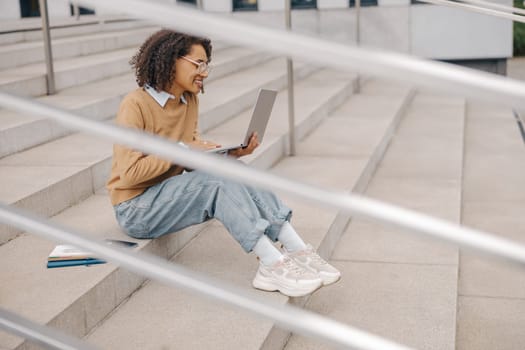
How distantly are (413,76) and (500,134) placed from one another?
19.2 feet

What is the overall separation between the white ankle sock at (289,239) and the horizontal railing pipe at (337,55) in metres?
1.83

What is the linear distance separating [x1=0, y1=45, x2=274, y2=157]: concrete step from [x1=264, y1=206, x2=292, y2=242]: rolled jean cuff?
71 cm

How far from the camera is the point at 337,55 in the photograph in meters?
0.89

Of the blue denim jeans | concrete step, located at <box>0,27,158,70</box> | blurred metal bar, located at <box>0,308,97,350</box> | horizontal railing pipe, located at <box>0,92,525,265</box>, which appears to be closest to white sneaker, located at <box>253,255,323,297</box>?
the blue denim jeans

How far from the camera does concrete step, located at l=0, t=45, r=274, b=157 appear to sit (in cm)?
358

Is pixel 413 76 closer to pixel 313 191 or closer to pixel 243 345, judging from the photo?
pixel 313 191

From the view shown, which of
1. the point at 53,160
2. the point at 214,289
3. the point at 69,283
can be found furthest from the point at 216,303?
the point at 53,160

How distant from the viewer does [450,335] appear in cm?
263

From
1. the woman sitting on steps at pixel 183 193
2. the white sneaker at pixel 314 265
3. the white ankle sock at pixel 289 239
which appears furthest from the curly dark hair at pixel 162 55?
the white sneaker at pixel 314 265

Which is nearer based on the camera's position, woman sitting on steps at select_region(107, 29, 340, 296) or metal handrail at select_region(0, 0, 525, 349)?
metal handrail at select_region(0, 0, 525, 349)

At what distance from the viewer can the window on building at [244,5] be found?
32.7ft

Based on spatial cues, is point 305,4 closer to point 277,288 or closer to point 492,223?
point 492,223

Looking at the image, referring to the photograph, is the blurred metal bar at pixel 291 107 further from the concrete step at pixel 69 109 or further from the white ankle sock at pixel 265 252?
the white ankle sock at pixel 265 252

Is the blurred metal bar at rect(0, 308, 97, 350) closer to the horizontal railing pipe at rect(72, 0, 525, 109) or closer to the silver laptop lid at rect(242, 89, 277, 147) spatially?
the horizontal railing pipe at rect(72, 0, 525, 109)
